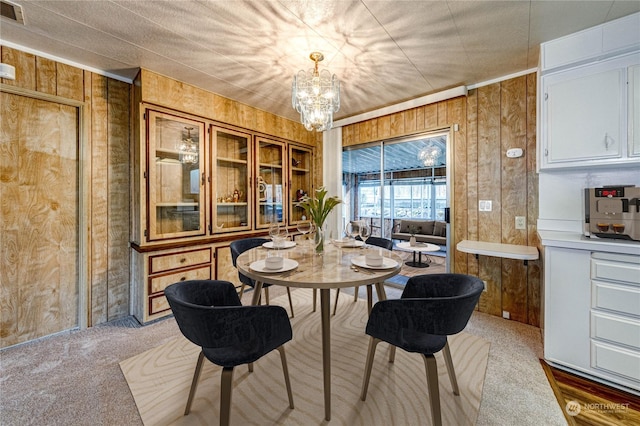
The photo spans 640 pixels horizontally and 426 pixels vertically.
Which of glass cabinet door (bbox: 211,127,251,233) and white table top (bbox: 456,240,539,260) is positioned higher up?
glass cabinet door (bbox: 211,127,251,233)

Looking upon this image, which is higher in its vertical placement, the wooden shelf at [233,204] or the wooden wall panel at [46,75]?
the wooden wall panel at [46,75]

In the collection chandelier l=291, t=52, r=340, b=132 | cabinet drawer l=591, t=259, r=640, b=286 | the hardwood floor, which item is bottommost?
the hardwood floor

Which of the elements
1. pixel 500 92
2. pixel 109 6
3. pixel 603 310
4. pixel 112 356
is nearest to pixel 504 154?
pixel 500 92

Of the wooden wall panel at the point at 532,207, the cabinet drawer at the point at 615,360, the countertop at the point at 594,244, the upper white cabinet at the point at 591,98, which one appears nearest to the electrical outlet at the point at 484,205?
the wooden wall panel at the point at 532,207

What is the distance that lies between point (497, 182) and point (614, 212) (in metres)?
1.01

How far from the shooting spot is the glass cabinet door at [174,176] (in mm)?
2643

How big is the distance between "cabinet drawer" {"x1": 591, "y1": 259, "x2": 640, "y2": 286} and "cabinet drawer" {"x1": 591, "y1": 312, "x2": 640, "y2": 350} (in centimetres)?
25

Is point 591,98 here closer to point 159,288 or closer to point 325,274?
point 325,274

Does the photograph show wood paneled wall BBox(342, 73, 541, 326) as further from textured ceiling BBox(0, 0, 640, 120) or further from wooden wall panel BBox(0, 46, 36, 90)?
wooden wall panel BBox(0, 46, 36, 90)

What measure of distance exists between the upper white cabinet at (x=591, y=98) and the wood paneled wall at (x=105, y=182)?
13.4 ft

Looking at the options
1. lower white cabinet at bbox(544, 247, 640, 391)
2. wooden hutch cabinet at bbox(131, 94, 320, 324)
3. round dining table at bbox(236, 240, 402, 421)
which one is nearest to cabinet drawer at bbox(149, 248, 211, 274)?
wooden hutch cabinet at bbox(131, 94, 320, 324)

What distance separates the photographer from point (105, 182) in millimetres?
2641

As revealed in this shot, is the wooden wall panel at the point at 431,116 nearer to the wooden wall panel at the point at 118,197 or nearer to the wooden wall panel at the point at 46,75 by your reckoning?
the wooden wall panel at the point at 118,197

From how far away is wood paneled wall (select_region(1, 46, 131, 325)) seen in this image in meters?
2.51
